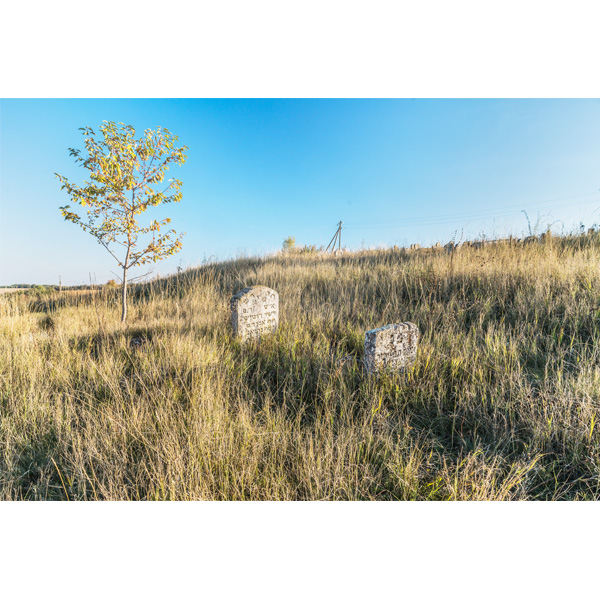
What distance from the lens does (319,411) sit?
234cm

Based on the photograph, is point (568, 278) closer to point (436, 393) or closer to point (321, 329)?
point (436, 393)

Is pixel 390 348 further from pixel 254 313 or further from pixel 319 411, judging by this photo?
pixel 254 313

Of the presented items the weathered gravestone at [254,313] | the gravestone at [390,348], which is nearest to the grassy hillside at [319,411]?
the gravestone at [390,348]

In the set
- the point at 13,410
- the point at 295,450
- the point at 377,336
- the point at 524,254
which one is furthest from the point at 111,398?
the point at 524,254

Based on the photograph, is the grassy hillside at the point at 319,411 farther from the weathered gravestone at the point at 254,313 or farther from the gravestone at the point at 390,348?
the weathered gravestone at the point at 254,313

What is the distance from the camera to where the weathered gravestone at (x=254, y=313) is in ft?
13.4

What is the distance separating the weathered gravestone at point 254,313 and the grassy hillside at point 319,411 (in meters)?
0.27

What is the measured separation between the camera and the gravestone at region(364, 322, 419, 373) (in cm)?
282

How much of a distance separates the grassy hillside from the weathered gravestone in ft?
0.88

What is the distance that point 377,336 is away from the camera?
279 cm

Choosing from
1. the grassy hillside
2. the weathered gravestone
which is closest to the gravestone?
the grassy hillside

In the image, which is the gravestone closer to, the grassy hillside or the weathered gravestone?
the grassy hillside

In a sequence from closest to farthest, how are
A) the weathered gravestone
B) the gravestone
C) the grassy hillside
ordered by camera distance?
the grassy hillside, the gravestone, the weathered gravestone

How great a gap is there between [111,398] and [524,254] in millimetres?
7546
